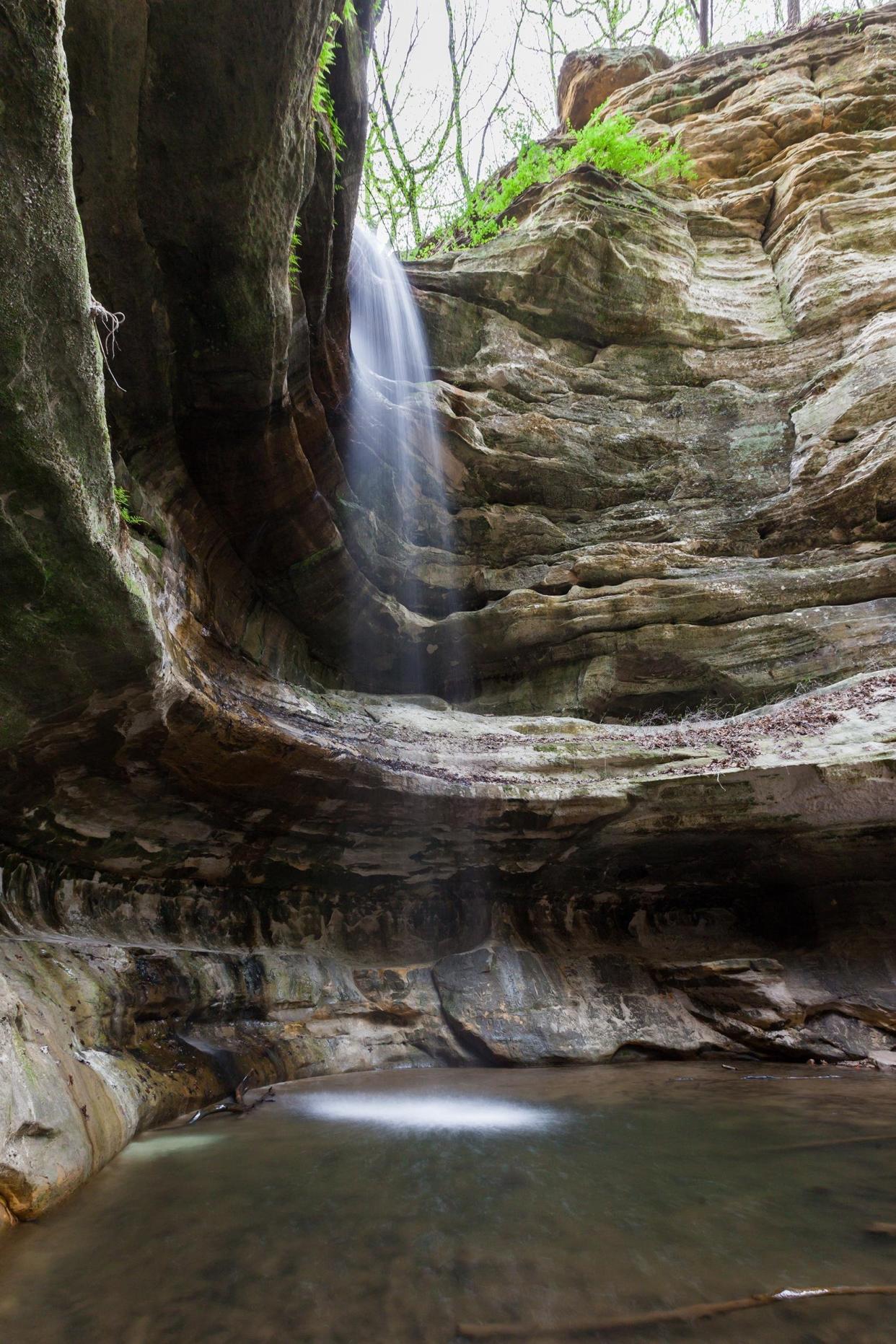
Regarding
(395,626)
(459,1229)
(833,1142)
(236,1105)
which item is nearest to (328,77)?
(395,626)

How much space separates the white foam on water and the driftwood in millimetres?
331

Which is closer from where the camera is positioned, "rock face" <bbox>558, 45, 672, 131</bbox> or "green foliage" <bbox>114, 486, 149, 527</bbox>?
"green foliage" <bbox>114, 486, 149, 527</bbox>

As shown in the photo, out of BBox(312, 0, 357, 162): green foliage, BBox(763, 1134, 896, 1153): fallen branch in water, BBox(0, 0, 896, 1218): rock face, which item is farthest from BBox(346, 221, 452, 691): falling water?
BBox(763, 1134, 896, 1153): fallen branch in water

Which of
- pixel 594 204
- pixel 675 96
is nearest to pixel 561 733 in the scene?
pixel 594 204

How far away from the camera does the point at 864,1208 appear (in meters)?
3.10

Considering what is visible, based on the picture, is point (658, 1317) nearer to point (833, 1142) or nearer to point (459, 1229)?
point (459, 1229)

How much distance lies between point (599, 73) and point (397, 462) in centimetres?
1765

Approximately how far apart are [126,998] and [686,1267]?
422 cm

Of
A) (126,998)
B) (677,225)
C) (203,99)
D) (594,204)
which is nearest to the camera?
(203,99)

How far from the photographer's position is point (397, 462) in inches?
409

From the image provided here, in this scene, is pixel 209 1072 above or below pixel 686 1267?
below

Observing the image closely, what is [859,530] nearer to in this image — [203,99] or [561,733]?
[561,733]

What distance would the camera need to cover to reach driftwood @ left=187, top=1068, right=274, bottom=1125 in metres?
5.01

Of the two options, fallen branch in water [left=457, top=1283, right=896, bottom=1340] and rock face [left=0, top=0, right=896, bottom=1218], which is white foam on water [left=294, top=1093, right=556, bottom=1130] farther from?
fallen branch in water [left=457, top=1283, right=896, bottom=1340]
